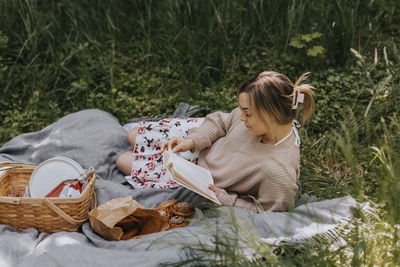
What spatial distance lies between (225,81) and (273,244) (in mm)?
2489

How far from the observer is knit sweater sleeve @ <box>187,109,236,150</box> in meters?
3.12

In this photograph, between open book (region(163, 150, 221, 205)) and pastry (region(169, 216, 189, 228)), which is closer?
open book (region(163, 150, 221, 205))

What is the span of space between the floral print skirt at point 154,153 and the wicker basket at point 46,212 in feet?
1.83

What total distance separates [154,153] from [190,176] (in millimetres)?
787

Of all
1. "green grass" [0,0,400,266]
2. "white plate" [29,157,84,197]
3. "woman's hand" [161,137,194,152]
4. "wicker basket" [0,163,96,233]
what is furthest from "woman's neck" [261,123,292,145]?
"white plate" [29,157,84,197]

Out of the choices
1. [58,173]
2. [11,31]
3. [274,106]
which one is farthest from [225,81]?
[11,31]

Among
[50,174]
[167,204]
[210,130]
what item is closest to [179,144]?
[210,130]

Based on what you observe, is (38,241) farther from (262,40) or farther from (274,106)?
(262,40)

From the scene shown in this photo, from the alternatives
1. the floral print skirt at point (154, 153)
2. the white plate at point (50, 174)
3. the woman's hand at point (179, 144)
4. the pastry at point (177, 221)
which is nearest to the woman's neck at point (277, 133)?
the woman's hand at point (179, 144)

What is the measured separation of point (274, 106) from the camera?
2.63m

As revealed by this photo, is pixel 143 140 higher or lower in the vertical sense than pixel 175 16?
lower

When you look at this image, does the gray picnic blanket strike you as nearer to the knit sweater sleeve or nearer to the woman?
the woman

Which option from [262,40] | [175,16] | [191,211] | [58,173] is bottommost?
[191,211]

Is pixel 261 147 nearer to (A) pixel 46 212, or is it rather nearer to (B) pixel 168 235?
(B) pixel 168 235
